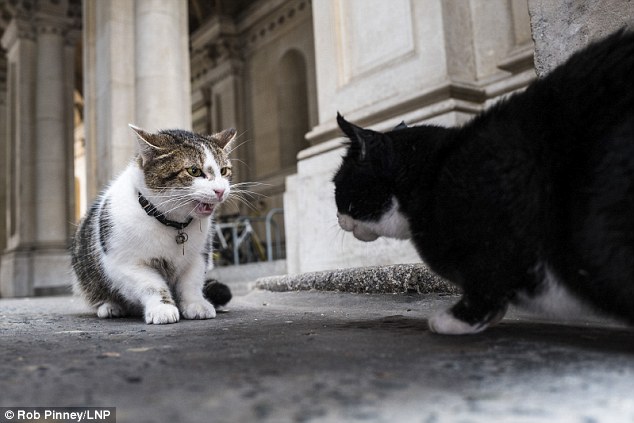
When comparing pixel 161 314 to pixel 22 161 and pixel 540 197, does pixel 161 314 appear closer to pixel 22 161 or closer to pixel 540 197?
pixel 540 197

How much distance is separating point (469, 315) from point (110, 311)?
1.96m

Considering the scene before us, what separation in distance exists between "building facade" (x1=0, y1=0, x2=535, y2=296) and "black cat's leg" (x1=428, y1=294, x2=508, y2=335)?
70.6 inches

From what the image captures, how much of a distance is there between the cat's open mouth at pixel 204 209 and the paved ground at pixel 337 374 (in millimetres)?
758

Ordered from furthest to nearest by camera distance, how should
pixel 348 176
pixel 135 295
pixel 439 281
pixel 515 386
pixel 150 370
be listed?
pixel 439 281 → pixel 135 295 → pixel 348 176 → pixel 150 370 → pixel 515 386

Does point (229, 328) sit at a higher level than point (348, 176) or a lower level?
lower

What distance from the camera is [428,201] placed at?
1.69m

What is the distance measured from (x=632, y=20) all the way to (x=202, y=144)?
71.7 inches

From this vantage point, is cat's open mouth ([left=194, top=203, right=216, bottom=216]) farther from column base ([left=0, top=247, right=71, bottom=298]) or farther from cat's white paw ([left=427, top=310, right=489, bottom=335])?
column base ([left=0, top=247, right=71, bottom=298])

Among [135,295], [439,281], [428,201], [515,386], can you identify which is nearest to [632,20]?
[428,201]

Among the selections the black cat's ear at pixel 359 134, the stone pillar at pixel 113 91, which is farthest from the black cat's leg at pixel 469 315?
the stone pillar at pixel 113 91

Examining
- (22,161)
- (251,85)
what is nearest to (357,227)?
(22,161)

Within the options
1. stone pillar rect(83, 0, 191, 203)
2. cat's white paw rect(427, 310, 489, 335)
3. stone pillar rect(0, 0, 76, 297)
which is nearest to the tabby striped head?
cat's white paw rect(427, 310, 489, 335)

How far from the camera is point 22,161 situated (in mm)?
12227

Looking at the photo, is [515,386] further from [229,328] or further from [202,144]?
[202,144]
